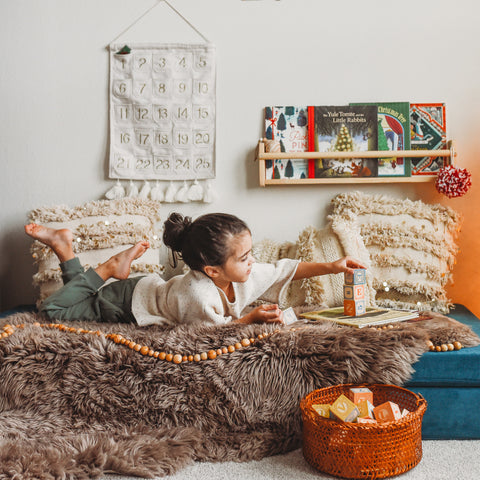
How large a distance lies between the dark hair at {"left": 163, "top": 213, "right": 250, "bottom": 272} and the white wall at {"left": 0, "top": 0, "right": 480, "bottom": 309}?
54cm

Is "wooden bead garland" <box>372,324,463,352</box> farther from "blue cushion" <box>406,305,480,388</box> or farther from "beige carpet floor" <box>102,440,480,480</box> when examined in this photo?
"beige carpet floor" <box>102,440,480,480</box>

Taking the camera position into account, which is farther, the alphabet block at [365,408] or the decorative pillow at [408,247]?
the decorative pillow at [408,247]

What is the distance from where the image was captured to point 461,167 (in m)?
2.25

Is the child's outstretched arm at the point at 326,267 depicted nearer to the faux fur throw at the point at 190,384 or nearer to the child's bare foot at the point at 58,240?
the faux fur throw at the point at 190,384

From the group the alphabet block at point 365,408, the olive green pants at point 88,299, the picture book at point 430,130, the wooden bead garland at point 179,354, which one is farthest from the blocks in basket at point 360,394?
the picture book at point 430,130

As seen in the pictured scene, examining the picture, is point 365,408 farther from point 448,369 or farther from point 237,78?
point 237,78

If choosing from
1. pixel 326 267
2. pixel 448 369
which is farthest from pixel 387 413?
pixel 326 267

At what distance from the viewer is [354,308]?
1.65 meters

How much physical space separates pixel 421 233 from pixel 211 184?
2.98 ft

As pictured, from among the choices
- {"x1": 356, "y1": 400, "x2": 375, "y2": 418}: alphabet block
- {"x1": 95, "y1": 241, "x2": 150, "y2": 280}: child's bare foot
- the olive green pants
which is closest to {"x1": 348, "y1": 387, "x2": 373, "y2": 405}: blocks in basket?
{"x1": 356, "y1": 400, "x2": 375, "y2": 418}: alphabet block

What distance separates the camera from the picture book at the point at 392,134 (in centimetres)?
223

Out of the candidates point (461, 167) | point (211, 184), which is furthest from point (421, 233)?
point (211, 184)

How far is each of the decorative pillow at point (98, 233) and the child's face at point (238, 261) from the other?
1.73 feet

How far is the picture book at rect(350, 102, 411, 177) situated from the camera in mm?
2234
